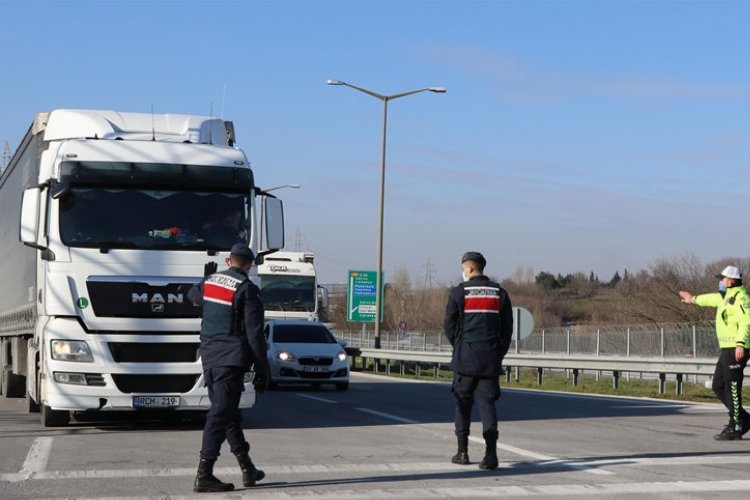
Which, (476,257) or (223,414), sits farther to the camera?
(476,257)

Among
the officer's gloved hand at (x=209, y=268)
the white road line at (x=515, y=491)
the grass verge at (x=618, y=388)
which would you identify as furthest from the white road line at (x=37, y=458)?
the grass verge at (x=618, y=388)

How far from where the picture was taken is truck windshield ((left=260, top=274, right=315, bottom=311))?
1398 inches

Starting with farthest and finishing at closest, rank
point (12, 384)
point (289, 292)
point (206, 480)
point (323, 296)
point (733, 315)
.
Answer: point (289, 292)
point (323, 296)
point (12, 384)
point (733, 315)
point (206, 480)

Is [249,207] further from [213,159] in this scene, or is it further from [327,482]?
[327,482]

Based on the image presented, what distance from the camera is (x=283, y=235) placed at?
14.0 meters

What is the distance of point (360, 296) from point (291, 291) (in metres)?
15.9

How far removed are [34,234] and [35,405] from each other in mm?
3867

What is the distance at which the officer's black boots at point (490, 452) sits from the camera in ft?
33.4

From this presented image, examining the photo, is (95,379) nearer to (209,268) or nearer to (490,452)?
(209,268)

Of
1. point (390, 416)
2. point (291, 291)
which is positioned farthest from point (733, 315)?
point (291, 291)

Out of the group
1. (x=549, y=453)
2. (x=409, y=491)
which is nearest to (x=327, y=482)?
(x=409, y=491)

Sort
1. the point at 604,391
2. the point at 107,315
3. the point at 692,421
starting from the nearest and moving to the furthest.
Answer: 1. the point at 107,315
2. the point at 692,421
3. the point at 604,391

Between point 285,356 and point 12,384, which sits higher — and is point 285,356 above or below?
above

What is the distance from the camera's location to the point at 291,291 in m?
35.8
